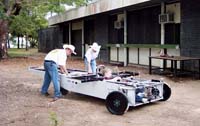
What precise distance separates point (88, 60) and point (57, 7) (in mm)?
13986

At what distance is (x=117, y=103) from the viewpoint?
6969 mm

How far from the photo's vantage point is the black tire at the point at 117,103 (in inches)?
270

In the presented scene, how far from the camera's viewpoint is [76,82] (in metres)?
8.06

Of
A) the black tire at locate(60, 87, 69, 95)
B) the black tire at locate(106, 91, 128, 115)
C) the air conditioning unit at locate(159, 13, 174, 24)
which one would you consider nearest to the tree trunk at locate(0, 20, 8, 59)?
the air conditioning unit at locate(159, 13, 174, 24)

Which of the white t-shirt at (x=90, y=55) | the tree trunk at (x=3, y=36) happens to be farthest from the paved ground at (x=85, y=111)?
the tree trunk at (x=3, y=36)

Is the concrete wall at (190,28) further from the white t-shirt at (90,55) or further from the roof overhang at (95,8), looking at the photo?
A: the white t-shirt at (90,55)

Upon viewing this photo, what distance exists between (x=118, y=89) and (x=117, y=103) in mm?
356

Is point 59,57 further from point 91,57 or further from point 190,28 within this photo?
point 190,28

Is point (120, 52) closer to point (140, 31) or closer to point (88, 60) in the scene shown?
point (140, 31)

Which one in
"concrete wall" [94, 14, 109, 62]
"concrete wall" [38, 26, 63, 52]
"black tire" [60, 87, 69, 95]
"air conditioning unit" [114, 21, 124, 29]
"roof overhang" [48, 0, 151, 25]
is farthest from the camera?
"concrete wall" [38, 26, 63, 52]

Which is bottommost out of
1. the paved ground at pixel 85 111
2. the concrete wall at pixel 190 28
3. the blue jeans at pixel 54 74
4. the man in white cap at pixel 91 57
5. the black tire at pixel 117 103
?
the paved ground at pixel 85 111

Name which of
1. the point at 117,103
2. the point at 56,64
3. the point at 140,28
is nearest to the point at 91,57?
the point at 56,64

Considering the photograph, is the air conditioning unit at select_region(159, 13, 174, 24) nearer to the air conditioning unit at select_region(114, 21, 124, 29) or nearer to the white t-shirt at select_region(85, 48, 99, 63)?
the air conditioning unit at select_region(114, 21, 124, 29)

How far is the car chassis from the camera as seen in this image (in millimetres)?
7004
